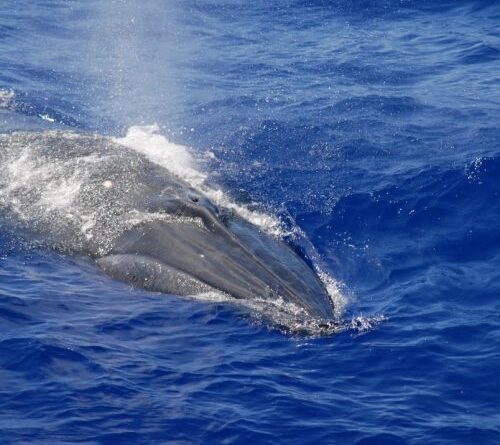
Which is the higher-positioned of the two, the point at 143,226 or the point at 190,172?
the point at 143,226

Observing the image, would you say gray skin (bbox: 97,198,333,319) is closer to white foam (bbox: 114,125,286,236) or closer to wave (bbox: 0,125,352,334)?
wave (bbox: 0,125,352,334)

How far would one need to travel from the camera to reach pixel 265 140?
89.7 ft

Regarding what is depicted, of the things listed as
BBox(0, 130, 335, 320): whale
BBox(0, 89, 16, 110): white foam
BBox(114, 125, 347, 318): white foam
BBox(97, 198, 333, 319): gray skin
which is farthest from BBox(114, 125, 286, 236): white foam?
BBox(0, 89, 16, 110): white foam

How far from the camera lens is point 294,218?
72.8 feet

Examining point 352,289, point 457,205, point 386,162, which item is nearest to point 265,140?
point 386,162

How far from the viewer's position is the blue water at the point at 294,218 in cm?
1421

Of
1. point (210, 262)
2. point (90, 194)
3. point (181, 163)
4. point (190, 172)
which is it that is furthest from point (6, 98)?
point (210, 262)

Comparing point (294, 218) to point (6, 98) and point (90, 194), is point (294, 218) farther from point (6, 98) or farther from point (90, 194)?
point (6, 98)

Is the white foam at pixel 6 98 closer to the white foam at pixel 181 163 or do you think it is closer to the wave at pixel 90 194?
the white foam at pixel 181 163

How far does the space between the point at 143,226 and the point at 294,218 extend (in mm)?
4260

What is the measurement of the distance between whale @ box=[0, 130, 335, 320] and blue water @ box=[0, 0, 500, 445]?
608 mm

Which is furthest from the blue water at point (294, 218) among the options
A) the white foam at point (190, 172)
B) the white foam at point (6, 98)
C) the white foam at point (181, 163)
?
the white foam at point (181, 163)

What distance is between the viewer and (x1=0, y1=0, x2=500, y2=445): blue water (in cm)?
1421

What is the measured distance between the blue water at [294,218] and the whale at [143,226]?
61cm
